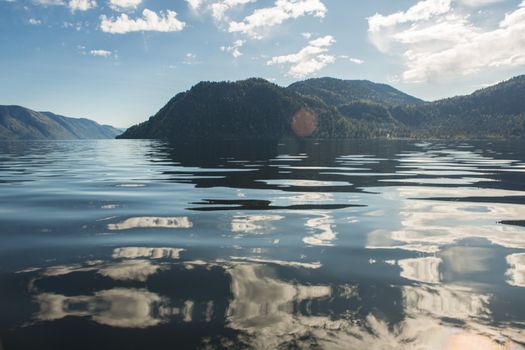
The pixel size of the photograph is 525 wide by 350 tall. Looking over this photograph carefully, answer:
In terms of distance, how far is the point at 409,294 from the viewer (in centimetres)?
559

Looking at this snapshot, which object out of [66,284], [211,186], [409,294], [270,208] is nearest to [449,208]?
[270,208]

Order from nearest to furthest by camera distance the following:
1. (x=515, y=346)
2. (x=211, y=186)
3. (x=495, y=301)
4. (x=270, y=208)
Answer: (x=515, y=346) → (x=495, y=301) → (x=270, y=208) → (x=211, y=186)

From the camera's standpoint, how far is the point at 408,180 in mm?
20328

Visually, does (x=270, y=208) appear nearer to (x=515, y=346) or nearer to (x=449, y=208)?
(x=449, y=208)

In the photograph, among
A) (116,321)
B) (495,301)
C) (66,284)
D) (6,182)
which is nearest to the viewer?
(116,321)

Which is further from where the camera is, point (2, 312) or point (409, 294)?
point (409, 294)

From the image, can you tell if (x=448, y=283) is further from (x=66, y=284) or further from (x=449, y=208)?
(x=449, y=208)

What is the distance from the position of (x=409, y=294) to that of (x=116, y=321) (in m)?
4.03

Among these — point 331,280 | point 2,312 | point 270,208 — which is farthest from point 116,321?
point 270,208

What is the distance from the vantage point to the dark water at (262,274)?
14.6 ft

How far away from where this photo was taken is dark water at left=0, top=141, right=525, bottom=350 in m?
4.45

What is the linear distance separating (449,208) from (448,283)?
7.39 meters

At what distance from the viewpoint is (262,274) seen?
6.46 m

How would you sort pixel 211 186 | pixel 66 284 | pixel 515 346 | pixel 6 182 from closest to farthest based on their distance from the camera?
1. pixel 515 346
2. pixel 66 284
3. pixel 211 186
4. pixel 6 182
